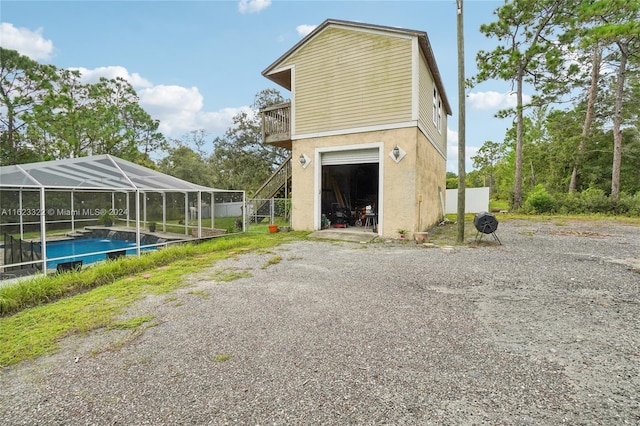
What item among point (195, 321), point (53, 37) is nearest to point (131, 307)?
point (195, 321)

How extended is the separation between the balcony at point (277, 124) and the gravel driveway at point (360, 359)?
7.79 m

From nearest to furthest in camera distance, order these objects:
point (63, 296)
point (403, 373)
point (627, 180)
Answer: point (403, 373) < point (63, 296) < point (627, 180)

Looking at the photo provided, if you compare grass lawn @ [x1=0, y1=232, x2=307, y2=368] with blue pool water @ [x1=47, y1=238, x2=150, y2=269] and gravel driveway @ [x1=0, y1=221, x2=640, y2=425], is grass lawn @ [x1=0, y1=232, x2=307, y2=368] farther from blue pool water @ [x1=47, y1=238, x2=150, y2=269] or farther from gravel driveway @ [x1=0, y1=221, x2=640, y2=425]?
blue pool water @ [x1=47, y1=238, x2=150, y2=269]

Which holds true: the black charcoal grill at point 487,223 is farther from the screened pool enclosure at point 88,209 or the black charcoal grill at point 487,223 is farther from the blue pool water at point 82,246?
the blue pool water at point 82,246

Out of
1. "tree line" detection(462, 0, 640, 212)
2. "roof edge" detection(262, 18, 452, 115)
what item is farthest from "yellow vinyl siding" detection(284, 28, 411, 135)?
"tree line" detection(462, 0, 640, 212)

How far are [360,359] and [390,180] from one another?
7178mm

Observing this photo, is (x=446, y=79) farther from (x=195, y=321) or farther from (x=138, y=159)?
(x=138, y=159)

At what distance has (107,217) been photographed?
45.7 ft

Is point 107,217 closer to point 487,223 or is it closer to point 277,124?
point 277,124

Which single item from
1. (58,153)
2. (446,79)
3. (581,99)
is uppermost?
(581,99)

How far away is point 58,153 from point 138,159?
16.1 feet

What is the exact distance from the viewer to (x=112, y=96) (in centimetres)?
2244

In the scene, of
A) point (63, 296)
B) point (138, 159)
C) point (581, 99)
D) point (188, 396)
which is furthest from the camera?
point (138, 159)

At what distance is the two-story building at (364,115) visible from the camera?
8898mm
